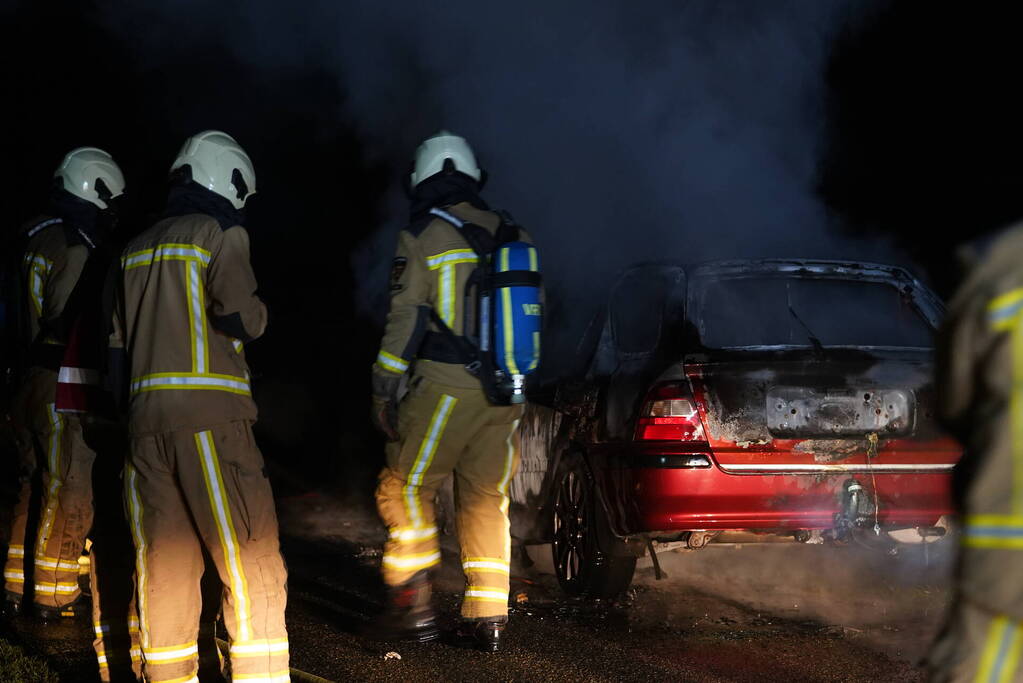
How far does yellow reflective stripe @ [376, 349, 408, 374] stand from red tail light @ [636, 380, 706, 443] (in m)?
1.12

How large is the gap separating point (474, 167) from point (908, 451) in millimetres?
2239

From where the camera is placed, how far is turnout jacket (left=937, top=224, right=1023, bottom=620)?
1641 millimetres

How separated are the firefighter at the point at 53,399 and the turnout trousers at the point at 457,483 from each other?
1.51 m

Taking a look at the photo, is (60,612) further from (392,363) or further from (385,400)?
(392,363)

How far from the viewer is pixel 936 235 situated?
13.3 metres

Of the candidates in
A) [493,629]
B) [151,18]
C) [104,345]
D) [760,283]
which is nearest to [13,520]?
[104,345]

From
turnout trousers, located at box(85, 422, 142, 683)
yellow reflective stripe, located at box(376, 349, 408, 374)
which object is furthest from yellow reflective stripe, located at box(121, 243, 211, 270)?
yellow reflective stripe, located at box(376, 349, 408, 374)

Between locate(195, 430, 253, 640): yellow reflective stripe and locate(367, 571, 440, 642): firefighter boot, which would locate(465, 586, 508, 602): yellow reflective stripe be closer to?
locate(367, 571, 440, 642): firefighter boot

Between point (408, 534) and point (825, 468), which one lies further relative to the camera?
point (825, 468)

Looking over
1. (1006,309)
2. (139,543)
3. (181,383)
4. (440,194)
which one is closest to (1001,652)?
(1006,309)

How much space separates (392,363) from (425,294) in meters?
0.31

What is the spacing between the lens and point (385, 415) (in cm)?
464

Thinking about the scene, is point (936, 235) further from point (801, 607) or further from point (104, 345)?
point (104, 345)

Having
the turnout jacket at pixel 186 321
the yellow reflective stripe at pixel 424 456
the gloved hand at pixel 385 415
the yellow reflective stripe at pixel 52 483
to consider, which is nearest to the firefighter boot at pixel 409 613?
the yellow reflective stripe at pixel 424 456
